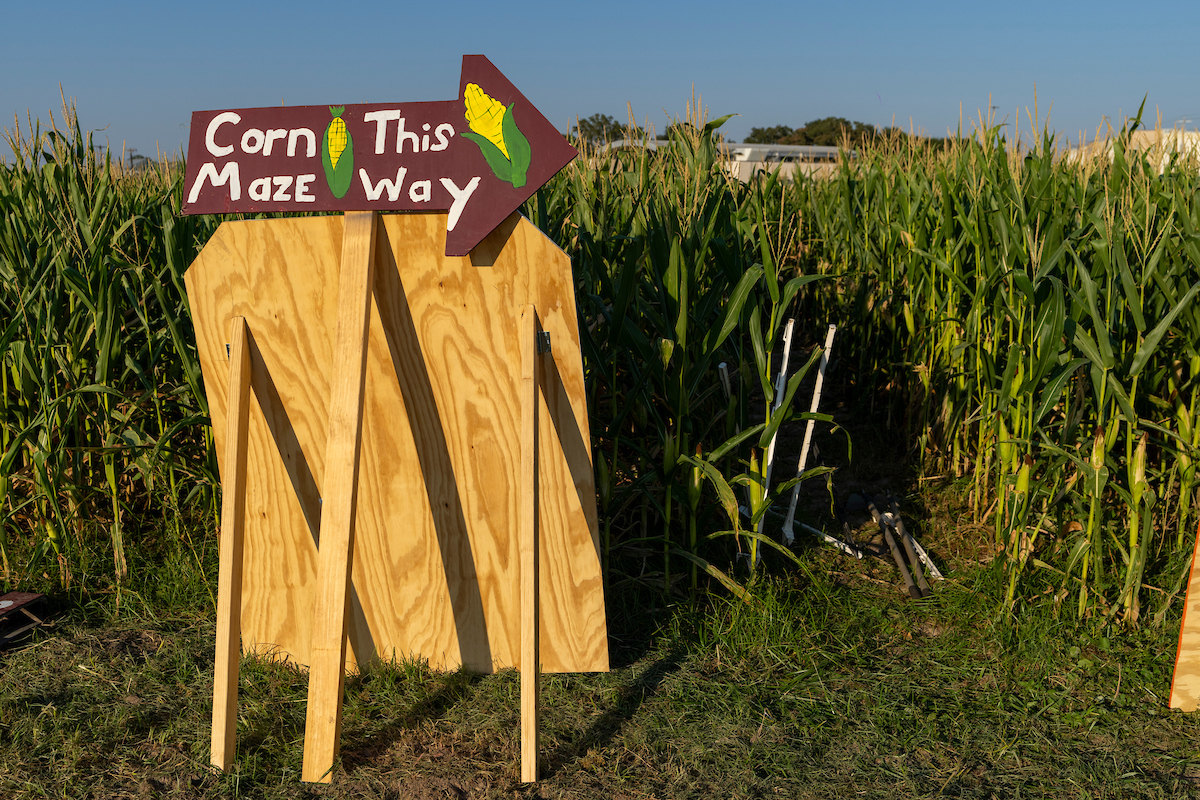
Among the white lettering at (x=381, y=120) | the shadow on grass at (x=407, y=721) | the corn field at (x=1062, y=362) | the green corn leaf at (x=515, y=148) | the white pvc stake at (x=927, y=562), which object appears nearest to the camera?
the green corn leaf at (x=515, y=148)

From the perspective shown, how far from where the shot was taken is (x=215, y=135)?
235cm

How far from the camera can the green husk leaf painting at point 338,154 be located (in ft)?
7.47

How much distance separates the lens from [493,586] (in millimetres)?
2678

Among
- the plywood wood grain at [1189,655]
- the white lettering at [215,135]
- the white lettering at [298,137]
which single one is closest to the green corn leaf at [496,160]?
the white lettering at [298,137]

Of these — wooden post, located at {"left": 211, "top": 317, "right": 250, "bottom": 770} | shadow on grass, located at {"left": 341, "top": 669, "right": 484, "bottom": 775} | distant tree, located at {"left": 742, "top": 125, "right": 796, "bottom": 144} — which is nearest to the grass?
shadow on grass, located at {"left": 341, "top": 669, "right": 484, "bottom": 775}

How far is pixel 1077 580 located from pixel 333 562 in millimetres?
2640

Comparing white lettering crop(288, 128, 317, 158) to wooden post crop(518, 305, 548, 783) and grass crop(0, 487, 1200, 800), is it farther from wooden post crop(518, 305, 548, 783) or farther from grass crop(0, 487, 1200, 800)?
grass crop(0, 487, 1200, 800)

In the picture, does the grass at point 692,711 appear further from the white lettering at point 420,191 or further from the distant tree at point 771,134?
the distant tree at point 771,134

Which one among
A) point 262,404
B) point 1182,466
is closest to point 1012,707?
point 1182,466

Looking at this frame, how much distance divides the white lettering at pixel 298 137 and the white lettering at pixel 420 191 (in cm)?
32

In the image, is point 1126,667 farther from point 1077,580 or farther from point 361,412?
point 361,412

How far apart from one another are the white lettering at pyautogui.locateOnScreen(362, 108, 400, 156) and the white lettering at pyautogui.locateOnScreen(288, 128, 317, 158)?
0.56ft

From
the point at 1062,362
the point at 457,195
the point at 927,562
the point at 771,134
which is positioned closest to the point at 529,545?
the point at 457,195

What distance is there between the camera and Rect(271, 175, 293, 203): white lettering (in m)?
2.31
